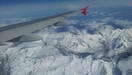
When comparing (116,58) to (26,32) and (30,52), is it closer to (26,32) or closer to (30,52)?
(30,52)

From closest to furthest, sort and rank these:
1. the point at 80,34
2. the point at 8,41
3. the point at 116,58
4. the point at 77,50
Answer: the point at 8,41 < the point at 116,58 < the point at 77,50 < the point at 80,34

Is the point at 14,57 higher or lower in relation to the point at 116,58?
higher

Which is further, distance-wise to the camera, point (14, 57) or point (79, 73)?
point (14, 57)

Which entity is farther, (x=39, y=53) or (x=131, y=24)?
(x=131, y=24)

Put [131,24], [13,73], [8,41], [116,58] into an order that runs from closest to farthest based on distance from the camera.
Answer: [8,41], [13,73], [116,58], [131,24]

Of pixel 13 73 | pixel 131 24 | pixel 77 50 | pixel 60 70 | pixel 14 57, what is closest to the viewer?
pixel 13 73

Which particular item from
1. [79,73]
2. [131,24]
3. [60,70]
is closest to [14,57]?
[60,70]

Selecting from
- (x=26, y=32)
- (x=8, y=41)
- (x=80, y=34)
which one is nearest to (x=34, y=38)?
(x=26, y=32)

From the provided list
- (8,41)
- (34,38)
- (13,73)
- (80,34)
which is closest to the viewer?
(8,41)

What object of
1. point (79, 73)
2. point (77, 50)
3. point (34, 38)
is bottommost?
point (77, 50)

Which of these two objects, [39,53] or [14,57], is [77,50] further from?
[14,57]
